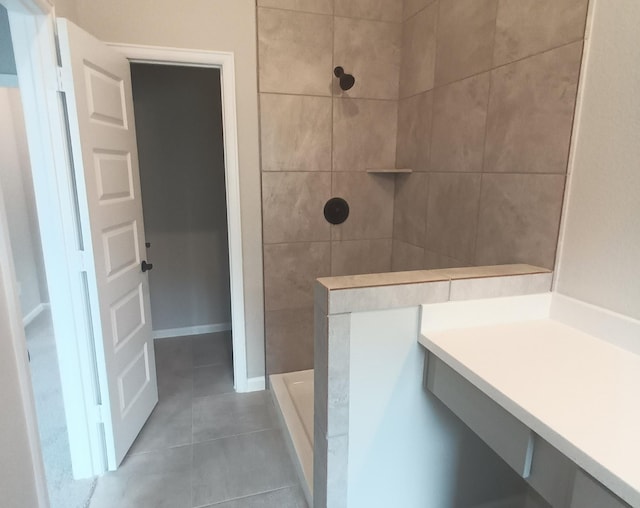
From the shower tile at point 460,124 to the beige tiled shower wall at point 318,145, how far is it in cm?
49

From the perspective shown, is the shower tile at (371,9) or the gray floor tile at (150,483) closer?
the gray floor tile at (150,483)

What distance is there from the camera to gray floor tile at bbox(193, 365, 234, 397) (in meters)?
2.62

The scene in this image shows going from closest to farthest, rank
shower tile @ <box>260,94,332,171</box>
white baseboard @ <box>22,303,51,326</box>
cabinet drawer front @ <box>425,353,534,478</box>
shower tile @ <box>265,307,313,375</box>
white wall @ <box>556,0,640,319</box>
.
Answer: cabinet drawer front @ <box>425,353,534,478</box> → white wall @ <box>556,0,640,319</box> → shower tile @ <box>260,94,332,171</box> → shower tile @ <box>265,307,313,375</box> → white baseboard @ <box>22,303,51,326</box>

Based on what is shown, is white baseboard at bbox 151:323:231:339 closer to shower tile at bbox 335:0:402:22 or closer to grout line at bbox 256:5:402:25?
grout line at bbox 256:5:402:25

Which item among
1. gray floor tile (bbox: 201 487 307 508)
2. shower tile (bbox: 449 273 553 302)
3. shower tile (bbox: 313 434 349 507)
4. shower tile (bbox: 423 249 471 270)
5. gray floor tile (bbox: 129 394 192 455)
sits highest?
shower tile (bbox: 449 273 553 302)

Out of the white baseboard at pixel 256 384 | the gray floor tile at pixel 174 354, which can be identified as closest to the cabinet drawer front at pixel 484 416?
the white baseboard at pixel 256 384

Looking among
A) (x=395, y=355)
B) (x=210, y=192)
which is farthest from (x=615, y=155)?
(x=210, y=192)

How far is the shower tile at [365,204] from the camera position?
252 cm

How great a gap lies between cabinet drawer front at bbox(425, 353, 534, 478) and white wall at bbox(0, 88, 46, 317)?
3.96 metres

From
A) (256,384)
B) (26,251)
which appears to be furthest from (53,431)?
(26,251)

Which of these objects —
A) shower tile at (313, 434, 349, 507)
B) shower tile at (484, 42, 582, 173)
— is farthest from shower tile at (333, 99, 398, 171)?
shower tile at (313, 434, 349, 507)

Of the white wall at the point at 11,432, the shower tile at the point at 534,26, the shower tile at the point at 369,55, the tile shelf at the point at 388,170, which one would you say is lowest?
the white wall at the point at 11,432

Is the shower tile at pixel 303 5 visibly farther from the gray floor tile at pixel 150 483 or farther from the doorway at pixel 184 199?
the gray floor tile at pixel 150 483

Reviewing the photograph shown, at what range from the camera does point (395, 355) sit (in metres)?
1.31
